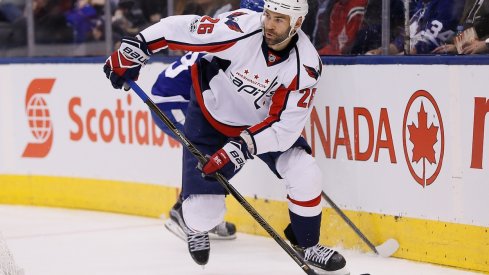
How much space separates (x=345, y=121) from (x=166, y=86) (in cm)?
84

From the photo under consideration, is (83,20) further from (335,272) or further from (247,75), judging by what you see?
(335,272)

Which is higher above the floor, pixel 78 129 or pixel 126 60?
pixel 126 60

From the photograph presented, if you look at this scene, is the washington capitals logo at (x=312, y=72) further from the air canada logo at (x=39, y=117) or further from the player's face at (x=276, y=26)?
the air canada logo at (x=39, y=117)

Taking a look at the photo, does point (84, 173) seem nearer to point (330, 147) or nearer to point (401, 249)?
point (330, 147)

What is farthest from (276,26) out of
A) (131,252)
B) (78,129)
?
(78,129)

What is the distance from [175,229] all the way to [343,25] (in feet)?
4.03

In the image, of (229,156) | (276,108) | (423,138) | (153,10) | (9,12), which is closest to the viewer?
(229,156)

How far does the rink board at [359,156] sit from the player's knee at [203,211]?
0.66 m

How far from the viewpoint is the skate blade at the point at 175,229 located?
196 inches

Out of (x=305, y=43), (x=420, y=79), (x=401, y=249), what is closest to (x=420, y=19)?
(x=420, y=79)

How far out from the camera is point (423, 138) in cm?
435

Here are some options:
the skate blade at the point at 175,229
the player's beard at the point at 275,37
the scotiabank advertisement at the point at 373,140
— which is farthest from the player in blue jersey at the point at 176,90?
the player's beard at the point at 275,37

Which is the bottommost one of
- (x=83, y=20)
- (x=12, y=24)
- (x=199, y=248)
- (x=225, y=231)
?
(x=225, y=231)

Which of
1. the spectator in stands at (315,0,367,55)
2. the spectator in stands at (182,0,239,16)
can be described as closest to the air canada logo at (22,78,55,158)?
the spectator in stands at (182,0,239,16)
